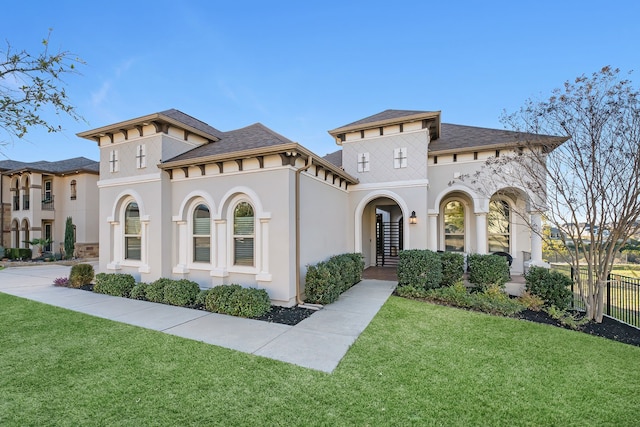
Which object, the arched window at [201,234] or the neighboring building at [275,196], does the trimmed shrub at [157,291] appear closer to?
the neighboring building at [275,196]

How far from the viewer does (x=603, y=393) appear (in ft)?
11.6

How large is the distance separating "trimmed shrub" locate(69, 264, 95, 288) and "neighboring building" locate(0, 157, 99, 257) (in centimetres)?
1126

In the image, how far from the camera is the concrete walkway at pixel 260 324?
179 inches

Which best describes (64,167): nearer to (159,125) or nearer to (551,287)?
(159,125)

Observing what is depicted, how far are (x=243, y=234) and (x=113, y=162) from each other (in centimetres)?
542

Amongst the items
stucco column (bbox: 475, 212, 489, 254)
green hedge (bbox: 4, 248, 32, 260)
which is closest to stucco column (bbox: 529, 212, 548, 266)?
stucco column (bbox: 475, 212, 489, 254)

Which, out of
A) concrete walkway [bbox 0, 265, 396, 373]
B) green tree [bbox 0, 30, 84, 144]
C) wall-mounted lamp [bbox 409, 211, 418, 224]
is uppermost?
green tree [bbox 0, 30, 84, 144]

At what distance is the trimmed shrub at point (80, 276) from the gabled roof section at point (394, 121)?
9719 mm

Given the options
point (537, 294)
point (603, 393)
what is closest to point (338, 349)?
point (603, 393)

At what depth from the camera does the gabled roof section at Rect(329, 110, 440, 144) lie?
31.2 feet

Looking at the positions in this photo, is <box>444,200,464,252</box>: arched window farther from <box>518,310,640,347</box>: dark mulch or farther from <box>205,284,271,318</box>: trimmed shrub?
<box>205,284,271,318</box>: trimmed shrub

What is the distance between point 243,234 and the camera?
7570 millimetres

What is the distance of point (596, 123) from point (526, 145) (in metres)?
1.50

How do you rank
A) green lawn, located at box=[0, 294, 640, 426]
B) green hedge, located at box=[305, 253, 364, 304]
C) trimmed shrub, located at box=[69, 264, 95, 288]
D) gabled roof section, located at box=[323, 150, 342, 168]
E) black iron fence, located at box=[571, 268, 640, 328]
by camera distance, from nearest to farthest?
green lawn, located at box=[0, 294, 640, 426]
black iron fence, located at box=[571, 268, 640, 328]
green hedge, located at box=[305, 253, 364, 304]
trimmed shrub, located at box=[69, 264, 95, 288]
gabled roof section, located at box=[323, 150, 342, 168]
